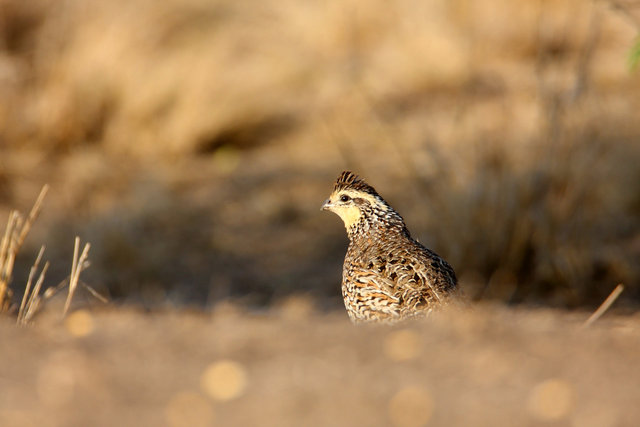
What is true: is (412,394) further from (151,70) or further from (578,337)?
(151,70)

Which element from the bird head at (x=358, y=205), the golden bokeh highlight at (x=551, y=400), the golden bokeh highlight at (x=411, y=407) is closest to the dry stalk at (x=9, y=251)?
the bird head at (x=358, y=205)

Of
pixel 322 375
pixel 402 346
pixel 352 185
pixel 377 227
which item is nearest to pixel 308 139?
pixel 352 185

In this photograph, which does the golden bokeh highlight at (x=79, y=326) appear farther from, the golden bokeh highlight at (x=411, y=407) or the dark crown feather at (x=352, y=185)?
the dark crown feather at (x=352, y=185)

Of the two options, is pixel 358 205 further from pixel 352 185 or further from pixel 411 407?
pixel 411 407

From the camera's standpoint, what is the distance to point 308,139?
12.2 m

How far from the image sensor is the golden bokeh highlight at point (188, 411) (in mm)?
3443

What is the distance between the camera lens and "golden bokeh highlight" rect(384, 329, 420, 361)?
4008 millimetres

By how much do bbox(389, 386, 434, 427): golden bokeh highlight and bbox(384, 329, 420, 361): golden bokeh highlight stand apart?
338 millimetres

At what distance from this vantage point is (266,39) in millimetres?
13547

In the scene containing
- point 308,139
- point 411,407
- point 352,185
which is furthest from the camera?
point 308,139

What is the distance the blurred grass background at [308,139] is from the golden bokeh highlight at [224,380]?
449 cm

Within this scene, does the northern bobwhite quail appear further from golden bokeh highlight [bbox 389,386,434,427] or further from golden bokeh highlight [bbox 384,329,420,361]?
golden bokeh highlight [bbox 389,386,434,427]

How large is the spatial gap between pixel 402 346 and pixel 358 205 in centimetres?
233

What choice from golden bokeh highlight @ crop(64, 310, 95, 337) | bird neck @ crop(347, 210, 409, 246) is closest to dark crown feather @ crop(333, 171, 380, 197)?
bird neck @ crop(347, 210, 409, 246)
